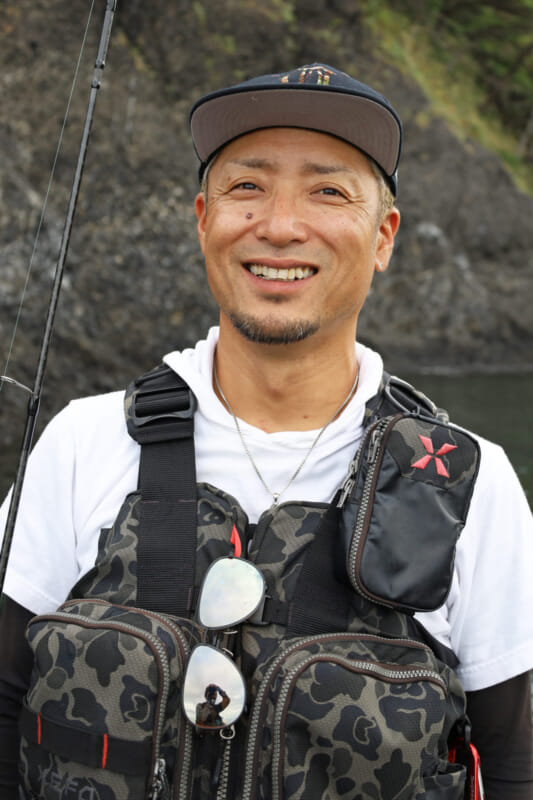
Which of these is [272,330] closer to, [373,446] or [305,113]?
[373,446]

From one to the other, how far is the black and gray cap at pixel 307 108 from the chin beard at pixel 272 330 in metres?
0.42

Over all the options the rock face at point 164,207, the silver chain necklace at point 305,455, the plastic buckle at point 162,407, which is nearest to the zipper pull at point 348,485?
the silver chain necklace at point 305,455

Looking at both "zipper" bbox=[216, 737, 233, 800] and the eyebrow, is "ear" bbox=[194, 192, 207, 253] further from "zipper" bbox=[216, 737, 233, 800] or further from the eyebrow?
"zipper" bbox=[216, 737, 233, 800]

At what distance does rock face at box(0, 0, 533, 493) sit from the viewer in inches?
374

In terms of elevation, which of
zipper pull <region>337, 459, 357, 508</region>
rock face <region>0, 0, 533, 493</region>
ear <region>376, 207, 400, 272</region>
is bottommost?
zipper pull <region>337, 459, 357, 508</region>

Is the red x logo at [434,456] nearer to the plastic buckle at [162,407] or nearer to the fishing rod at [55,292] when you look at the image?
the plastic buckle at [162,407]

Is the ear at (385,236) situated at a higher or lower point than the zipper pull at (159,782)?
higher

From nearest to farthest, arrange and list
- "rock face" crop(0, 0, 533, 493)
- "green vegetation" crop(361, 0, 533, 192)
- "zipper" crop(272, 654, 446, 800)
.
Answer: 1. "zipper" crop(272, 654, 446, 800)
2. "rock face" crop(0, 0, 533, 493)
3. "green vegetation" crop(361, 0, 533, 192)

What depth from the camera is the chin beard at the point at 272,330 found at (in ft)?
5.79

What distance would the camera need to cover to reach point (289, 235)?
1744 millimetres

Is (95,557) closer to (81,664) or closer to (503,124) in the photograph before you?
(81,664)

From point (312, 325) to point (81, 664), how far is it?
32.2 inches

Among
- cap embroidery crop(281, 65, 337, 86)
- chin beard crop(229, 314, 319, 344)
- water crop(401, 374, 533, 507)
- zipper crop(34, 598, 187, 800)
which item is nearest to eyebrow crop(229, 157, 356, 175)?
cap embroidery crop(281, 65, 337, 86)

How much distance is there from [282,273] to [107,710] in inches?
36.4
